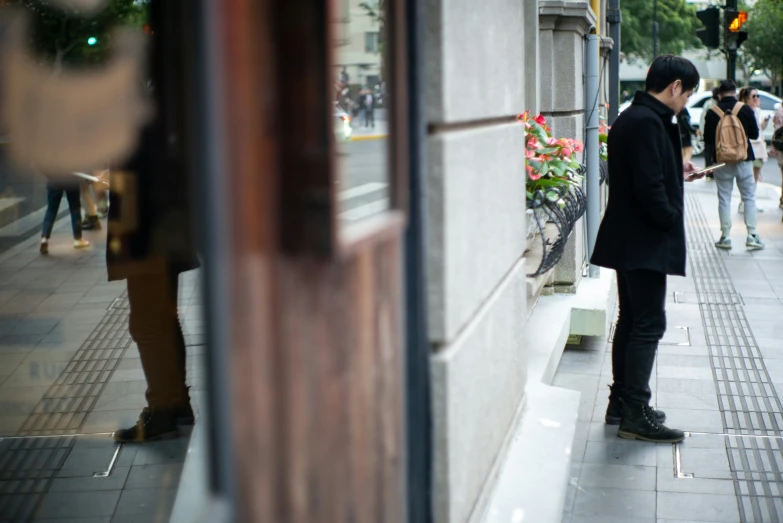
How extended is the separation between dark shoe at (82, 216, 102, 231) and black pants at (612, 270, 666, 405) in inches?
124

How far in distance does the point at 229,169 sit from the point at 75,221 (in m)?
1.36

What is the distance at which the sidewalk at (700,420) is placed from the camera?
4.78m

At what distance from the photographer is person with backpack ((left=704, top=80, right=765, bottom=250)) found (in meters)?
11.8

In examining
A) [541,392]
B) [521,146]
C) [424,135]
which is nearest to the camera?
[424,135]

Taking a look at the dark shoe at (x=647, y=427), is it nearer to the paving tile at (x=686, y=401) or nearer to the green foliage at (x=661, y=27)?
the paving tile at (x=686, y=401)

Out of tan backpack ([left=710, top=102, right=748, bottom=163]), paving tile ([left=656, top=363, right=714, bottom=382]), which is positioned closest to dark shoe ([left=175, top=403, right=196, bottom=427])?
paving tile ([left=656, top=363, right=714, bottom=382])

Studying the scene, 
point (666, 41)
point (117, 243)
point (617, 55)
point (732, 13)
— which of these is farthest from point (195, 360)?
point (666, 41)

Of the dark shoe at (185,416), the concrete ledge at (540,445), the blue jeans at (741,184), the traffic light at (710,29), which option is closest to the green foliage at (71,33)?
the dark shoe at (185,416)

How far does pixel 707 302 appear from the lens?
9328mm

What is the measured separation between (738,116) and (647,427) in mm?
7441

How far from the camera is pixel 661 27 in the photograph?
2094 inches

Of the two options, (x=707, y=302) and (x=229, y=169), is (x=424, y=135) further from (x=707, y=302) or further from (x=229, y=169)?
(x=707, y=302)

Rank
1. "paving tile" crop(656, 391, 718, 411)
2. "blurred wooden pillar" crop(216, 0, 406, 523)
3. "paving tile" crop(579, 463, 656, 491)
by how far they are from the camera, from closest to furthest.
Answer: "blurred wooden pillar" crop(216, 0, 406, 523), "paving tile" crop(579, 463, 656, 491), "paving tile" crop(656, 391, 718, 411)

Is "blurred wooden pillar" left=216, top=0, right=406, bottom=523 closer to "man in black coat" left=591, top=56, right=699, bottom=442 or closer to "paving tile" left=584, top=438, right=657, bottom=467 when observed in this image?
"man in black coat" left=591, top=56, right=699, bottom=442
